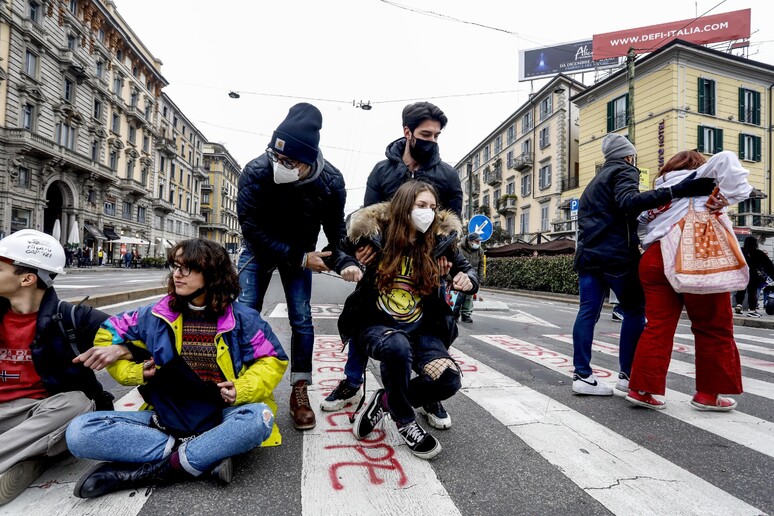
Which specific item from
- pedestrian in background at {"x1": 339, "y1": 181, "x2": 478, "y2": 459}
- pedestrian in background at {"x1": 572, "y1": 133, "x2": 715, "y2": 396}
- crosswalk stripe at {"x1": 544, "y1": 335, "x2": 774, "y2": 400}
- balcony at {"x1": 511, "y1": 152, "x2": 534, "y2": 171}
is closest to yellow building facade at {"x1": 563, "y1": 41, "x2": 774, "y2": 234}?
balcony at {"x1": 511, "y1": 152, "x2": 534, "y2": 171}

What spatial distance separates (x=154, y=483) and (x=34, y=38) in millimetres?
37344

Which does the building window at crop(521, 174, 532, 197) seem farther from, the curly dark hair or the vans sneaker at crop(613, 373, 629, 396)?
the curly dark hair

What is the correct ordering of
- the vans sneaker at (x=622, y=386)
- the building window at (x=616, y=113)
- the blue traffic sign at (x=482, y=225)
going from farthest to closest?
the building window at (x=616, y=113)
the blue traffic sign at (x=482, y=225)
the vans sneaker at (x=622, y=386)

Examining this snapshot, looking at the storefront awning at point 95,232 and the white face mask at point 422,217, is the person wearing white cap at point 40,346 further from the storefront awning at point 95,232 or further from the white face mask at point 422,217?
the storefront awning at point 95,232

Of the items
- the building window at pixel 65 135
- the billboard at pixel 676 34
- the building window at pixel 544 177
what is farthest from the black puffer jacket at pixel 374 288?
the building window at pixel 65 135

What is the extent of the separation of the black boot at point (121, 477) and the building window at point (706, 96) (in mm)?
28103

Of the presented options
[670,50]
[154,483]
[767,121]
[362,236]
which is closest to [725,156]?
[362,236]

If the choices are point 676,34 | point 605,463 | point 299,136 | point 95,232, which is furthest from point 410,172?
point 95,232

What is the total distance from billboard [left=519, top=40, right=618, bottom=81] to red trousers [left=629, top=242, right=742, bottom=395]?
36377 millimetres

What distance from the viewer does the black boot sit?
1604 millimetres

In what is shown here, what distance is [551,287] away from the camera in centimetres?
1869

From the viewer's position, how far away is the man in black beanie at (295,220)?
243 cm

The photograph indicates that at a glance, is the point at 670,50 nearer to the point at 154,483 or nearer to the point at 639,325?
the point at 639,325

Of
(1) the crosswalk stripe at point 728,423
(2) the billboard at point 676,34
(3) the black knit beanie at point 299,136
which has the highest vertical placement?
(2) the billboard at point 676,34
